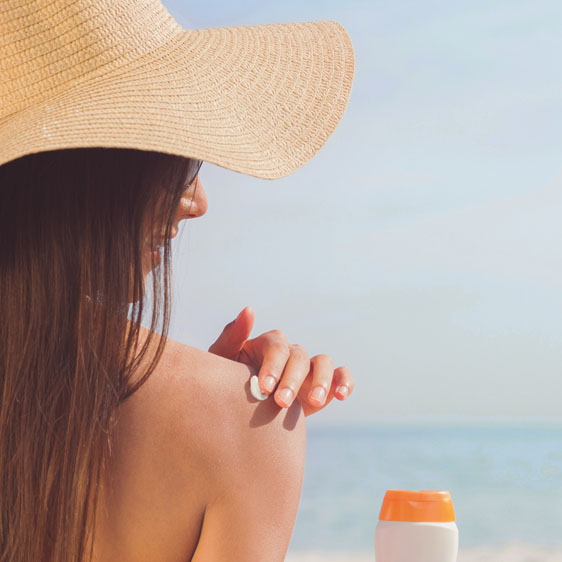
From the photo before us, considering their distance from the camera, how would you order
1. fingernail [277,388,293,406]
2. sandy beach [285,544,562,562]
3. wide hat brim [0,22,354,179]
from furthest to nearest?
sandy beach [285,544,562,562], fingernail [277,388,293,406], wide hat brim [0,22,354,179]

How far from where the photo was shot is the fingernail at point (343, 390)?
1090 millimetres

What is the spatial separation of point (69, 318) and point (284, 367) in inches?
10.4

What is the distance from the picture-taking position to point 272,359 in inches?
39.0

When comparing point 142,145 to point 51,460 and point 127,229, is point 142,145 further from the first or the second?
point 51,460

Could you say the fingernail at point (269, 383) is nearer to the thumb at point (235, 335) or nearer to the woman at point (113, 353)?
the woman at point (113, 353)

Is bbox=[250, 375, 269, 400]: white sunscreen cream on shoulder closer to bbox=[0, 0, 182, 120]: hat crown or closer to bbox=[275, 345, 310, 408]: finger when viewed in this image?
bbox=[275, 345, 310, 408]: finger

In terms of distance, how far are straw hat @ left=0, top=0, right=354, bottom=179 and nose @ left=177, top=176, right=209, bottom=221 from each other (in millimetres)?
125

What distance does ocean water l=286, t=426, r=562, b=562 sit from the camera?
1034 cm

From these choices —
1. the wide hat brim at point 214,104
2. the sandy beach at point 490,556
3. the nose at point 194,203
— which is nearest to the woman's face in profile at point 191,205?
the nose at point 194,203

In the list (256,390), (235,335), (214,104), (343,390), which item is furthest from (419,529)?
(214,104)

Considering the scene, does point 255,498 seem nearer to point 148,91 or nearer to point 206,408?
point 206,408

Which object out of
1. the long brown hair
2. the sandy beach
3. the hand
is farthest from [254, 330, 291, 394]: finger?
the sandy beach

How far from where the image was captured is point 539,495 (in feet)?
41.2

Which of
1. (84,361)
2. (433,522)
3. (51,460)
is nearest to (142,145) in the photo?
(84,361)
